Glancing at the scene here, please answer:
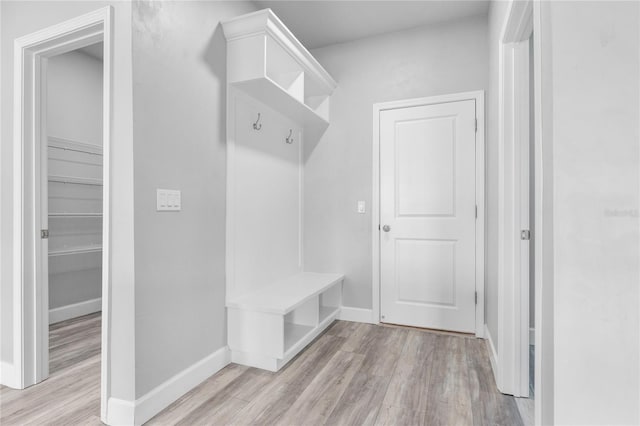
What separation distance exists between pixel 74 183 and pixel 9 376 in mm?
1991

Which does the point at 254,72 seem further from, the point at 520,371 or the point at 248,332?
the point at 520,371

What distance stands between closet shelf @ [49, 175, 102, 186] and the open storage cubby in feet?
6.85

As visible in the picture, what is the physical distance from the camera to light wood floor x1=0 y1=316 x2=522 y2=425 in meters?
1.64

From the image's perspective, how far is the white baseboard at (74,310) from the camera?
313 centimetres

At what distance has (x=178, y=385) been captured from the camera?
179 centimetres

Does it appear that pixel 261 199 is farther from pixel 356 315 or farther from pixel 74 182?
pixel 74 182

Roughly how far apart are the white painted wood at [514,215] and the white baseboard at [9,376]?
278 centimetres

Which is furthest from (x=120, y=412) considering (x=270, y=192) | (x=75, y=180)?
(x=75, y=180)

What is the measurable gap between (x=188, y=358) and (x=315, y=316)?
3.49ft

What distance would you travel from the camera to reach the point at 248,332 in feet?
7.14
